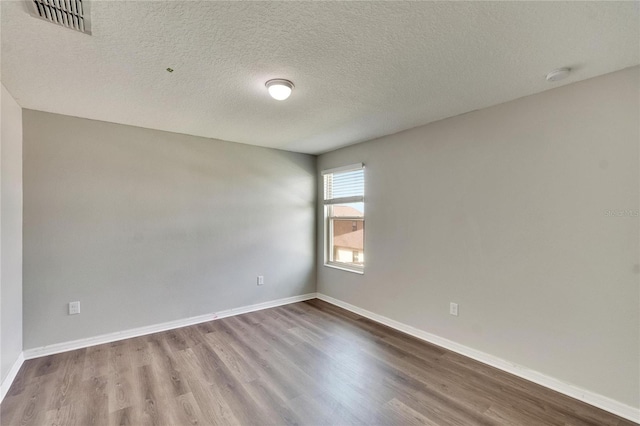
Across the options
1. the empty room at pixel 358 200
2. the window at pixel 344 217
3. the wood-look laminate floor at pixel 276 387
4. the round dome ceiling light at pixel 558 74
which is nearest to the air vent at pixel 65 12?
the empty room at pixel 358 200

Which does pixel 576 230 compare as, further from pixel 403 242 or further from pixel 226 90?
pixel 226 90

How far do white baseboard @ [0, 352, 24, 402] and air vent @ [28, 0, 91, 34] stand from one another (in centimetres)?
257

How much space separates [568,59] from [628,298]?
1.67 meters

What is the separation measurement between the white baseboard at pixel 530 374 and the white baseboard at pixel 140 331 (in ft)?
5.67

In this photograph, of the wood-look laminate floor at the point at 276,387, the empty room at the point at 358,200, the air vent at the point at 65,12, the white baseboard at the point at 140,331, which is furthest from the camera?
the white baseboard at the point at 140,331

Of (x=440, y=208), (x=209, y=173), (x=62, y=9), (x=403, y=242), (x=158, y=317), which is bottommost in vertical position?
(x=158, y=317)

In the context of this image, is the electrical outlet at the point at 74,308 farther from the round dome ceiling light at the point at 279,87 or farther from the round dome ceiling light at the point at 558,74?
the round dome ceiling light at the point at 558,74

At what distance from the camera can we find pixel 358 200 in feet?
13.4

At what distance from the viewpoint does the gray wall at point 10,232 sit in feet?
7.21

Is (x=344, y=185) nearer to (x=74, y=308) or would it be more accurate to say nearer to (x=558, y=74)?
(x=558, y=74)

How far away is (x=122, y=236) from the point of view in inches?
126

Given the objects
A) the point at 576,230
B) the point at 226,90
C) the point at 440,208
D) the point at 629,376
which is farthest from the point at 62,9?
the point at 629,376

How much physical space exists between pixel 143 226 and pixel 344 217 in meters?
2.66

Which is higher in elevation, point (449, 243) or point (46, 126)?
point (46, 126)
